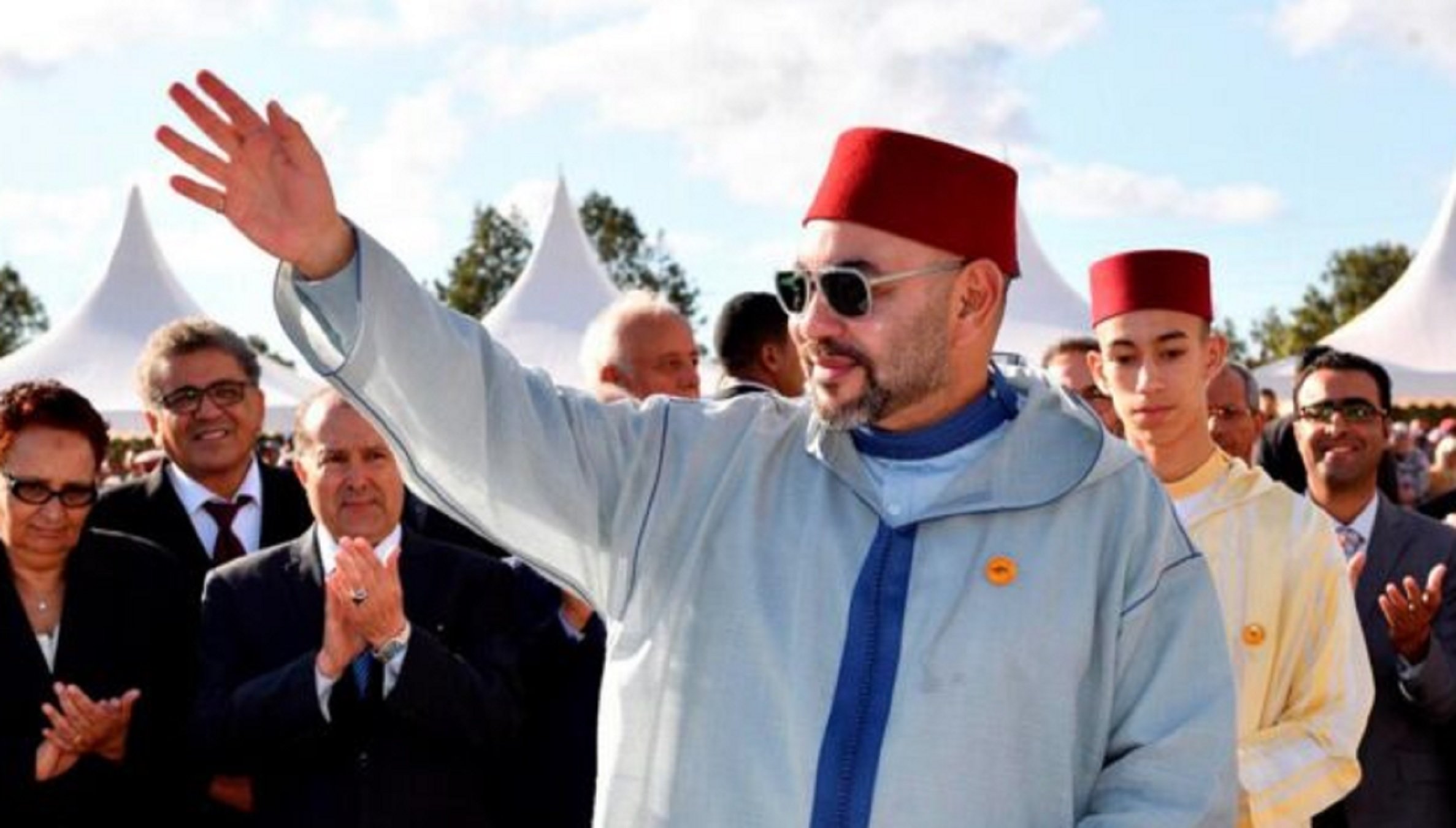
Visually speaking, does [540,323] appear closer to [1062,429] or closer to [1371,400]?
[1371,400]

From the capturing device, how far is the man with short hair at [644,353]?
6.10 meters

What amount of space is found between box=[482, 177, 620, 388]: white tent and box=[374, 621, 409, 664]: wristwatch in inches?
679

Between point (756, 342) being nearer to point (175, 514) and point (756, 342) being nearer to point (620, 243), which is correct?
point (175, 514)

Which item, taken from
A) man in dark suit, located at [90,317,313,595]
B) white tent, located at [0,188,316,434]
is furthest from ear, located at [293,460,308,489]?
white tent, located at [0,188,316,434]

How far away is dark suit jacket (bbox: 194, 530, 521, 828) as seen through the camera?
4.61 metres

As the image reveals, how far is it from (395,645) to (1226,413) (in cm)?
412

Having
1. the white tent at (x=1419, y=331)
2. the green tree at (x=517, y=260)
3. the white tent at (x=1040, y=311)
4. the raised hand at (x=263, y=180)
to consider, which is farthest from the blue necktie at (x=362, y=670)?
the green tree at (x=517, y=260)

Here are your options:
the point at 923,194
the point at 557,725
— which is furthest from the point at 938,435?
the point at 557,725

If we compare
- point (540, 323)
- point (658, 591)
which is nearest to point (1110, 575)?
point (658, 591)

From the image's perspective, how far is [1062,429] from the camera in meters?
3.21

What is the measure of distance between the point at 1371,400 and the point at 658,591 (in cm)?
392

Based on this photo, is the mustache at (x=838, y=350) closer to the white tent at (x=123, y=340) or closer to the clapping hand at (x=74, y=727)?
the clapping hand at (x=74, y=727)

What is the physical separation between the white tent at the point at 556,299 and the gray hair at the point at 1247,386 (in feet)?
47.2

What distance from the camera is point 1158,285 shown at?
473 centimetres
